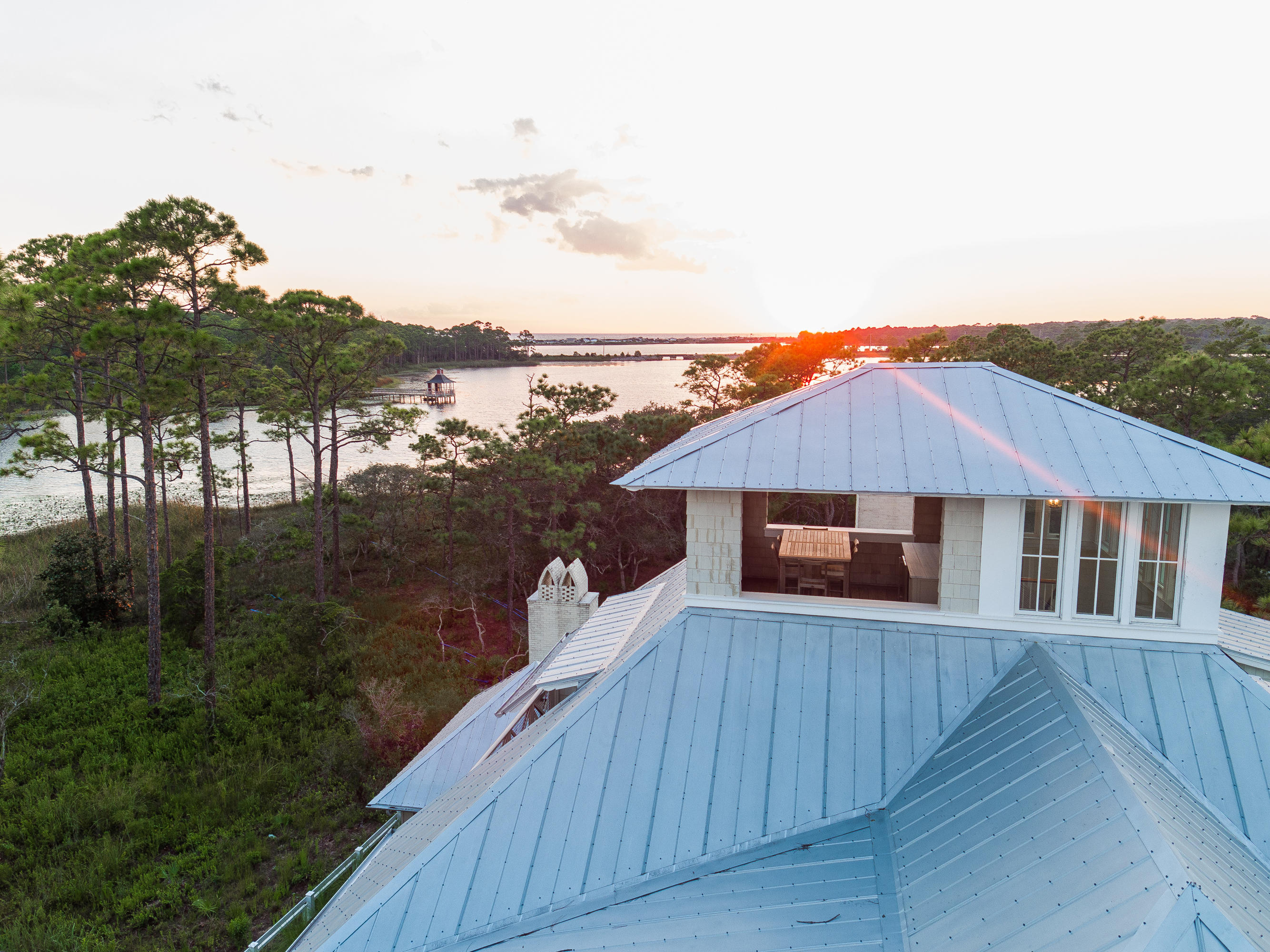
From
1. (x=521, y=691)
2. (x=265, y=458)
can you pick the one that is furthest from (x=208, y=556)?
(x=265, y=458)

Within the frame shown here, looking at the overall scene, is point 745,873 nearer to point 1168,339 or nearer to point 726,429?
point 726,429

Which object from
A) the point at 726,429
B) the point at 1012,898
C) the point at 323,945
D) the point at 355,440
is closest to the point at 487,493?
the point at 355,440

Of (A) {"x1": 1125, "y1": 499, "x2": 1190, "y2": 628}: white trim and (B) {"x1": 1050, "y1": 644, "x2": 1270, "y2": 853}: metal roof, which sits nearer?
(B) {"x1": 1050, "y1": 644, "x2": 1270, "y2": 853}: metal roof

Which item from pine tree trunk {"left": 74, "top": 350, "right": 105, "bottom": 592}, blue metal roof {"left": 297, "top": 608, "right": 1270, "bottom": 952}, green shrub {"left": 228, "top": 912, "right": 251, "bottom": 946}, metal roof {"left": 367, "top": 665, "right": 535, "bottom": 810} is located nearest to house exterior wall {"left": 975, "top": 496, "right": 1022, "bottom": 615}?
blue metal roof {"left": 297, "top": 608, "right": 1270, "bottom": 952}

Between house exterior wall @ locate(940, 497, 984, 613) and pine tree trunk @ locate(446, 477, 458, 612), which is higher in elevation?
house exterior wall @ locate(940, 497, 984, 613)

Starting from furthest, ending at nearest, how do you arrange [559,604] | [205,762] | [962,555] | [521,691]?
[559,604] → [205,762] → [521,691] → [962,555]

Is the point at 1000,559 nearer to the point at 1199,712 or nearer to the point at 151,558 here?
the point at 1199,712

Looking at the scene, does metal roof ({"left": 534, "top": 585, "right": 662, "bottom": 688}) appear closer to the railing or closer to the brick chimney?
the railing
